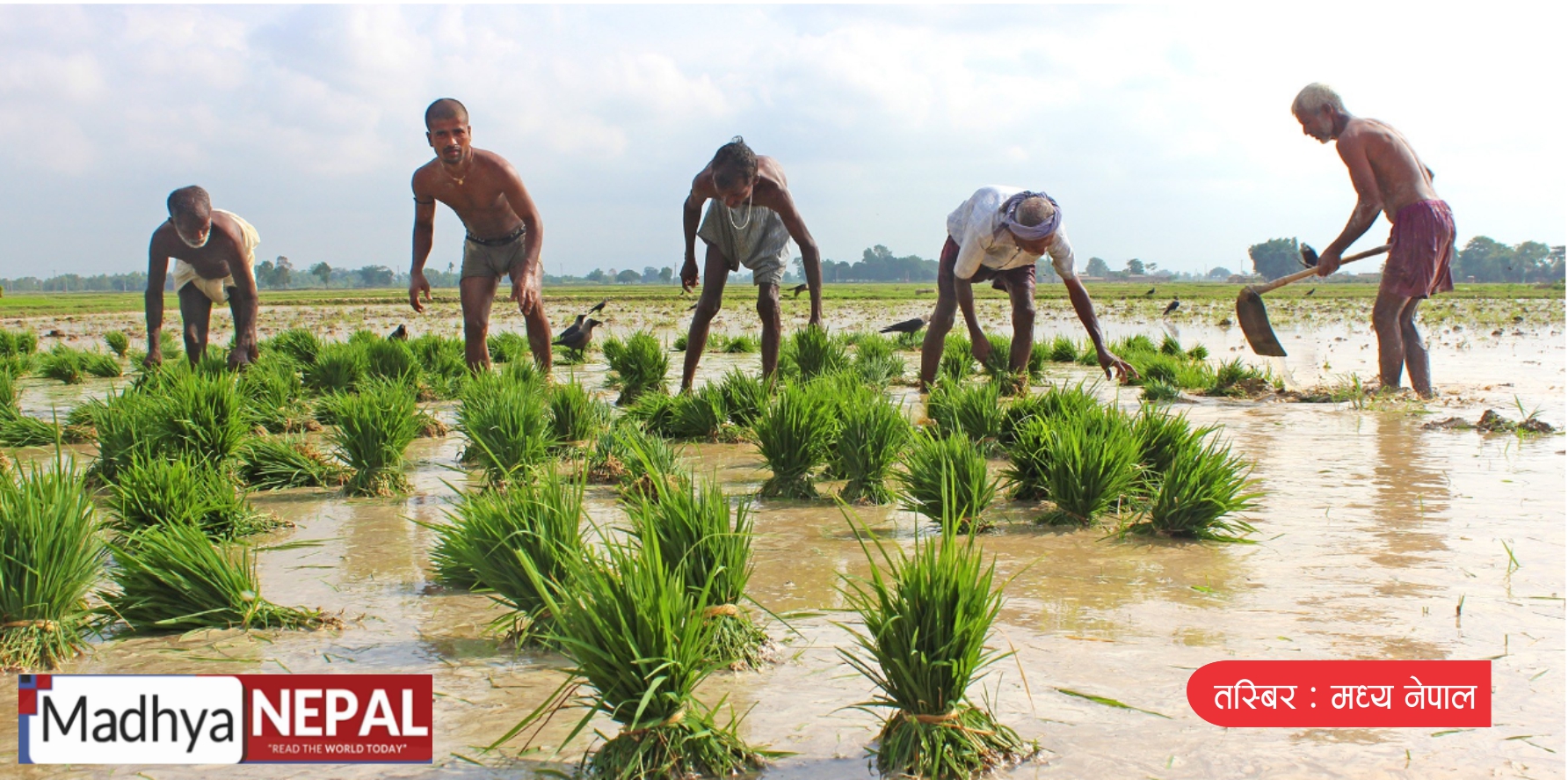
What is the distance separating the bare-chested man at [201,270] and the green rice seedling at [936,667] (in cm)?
639

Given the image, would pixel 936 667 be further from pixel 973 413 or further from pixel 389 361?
pixel 389 361

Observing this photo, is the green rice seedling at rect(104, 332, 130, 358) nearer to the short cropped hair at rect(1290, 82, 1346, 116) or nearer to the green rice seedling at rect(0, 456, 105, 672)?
the green rice seedling at rect(0, 456, 105, 672)

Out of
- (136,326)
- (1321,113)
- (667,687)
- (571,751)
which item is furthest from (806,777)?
(136,326)

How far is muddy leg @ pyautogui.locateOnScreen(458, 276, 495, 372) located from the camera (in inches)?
277

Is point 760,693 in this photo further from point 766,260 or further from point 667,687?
point 766,260

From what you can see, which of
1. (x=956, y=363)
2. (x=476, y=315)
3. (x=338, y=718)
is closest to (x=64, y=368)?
(x=476, y=315)

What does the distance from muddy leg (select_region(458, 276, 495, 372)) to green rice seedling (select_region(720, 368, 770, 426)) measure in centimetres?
193

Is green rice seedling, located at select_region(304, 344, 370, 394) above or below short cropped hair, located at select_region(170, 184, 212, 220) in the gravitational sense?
below

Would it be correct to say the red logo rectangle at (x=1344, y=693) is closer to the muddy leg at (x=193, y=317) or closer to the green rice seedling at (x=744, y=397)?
the green rice seedling at (x=744, y=397)

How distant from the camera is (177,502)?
339 centimetres

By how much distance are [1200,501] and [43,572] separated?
3.10 m

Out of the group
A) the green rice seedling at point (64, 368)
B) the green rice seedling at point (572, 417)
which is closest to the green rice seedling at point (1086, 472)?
the green rice seedling at point (572, 417)

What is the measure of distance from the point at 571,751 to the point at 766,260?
5246mm

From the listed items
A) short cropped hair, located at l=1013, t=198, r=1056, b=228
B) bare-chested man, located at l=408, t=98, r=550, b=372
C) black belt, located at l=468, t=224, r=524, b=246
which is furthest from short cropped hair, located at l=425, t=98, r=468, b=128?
short cropped hair, located at l=1013, t=198, r=1056, b=228
